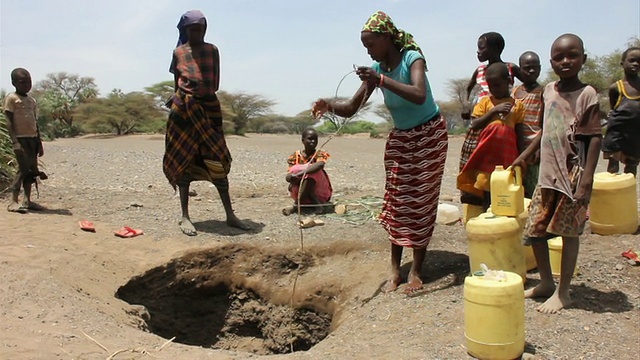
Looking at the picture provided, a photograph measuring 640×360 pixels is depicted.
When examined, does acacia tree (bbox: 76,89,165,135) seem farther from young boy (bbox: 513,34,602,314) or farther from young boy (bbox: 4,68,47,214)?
young boy (bbox: 513,34,602,314)

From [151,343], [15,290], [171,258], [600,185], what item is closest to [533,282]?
[600,185]

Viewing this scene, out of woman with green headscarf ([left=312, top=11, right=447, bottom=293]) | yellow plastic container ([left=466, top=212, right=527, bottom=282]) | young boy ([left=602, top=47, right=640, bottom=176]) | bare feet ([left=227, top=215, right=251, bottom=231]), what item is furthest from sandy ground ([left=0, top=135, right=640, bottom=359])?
young boy ([left=602, top=47, right=640, bottom=176])

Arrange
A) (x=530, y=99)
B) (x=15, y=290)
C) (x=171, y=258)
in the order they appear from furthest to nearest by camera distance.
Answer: (x=171, y=258), (x=530, y=99), (x=15, y=290)

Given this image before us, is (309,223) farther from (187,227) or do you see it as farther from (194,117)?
(194,117)

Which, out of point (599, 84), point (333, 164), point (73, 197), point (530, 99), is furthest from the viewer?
point (599, 84)

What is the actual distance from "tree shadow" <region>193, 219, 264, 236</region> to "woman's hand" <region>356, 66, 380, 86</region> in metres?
2.54

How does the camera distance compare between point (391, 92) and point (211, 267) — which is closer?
point (391, 92)

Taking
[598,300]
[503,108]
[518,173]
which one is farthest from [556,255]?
[503,108]

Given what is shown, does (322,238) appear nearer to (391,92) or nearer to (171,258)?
(171,258)

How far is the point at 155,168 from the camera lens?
1145 cm

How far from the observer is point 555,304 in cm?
325

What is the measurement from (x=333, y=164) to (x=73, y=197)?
22.1 feet

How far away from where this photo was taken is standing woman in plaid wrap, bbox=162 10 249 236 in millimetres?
5176

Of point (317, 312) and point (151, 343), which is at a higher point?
point (151, 343)
